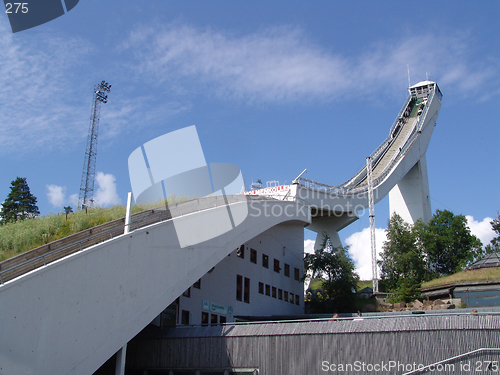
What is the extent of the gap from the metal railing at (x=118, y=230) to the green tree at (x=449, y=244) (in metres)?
25.1

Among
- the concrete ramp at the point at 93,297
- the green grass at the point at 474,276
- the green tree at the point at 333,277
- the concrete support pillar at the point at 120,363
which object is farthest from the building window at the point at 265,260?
the concrete support pillar at the point at 120,363

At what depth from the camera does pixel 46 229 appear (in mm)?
19953

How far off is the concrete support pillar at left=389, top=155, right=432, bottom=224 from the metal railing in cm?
2970

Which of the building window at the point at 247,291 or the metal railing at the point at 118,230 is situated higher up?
the metal railing at the point at 118,230

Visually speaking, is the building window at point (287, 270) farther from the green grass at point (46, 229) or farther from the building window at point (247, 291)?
the green grass at point (46, 229)

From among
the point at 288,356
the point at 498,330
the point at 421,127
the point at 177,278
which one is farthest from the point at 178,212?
the point at 421,127

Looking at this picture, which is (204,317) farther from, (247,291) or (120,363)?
(120,363)

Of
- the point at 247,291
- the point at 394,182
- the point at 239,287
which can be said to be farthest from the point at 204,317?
the point at 394,182

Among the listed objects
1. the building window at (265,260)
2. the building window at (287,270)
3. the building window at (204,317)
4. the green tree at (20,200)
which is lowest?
the building window at (204,317)

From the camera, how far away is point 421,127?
160ft

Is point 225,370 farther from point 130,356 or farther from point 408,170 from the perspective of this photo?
point 408,170

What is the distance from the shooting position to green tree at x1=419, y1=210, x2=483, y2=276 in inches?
1642

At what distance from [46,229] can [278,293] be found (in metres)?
16.5

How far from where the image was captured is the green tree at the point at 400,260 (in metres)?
37.9
